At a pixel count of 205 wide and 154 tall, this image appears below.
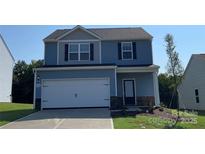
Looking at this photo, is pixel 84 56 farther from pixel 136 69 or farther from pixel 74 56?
pixel 136 69

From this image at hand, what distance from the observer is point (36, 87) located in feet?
62.0

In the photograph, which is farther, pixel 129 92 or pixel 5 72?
pixel 5 72

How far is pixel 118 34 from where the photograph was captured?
2259cm

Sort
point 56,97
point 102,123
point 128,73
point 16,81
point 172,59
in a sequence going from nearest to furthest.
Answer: point 102,123
point 172,59
point 56,97
point 128,73
point 16,81

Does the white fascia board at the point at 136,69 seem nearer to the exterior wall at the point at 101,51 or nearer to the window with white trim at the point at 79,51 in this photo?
the exterior wall at the point at 101,51

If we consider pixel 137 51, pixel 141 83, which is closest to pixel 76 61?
pixel 137 51

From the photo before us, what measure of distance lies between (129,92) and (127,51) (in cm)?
368

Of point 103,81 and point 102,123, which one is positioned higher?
point 103,81

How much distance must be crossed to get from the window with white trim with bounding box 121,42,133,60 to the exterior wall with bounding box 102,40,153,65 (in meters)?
0.38

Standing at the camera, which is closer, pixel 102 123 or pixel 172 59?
pixel 102 123
